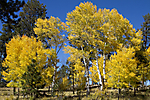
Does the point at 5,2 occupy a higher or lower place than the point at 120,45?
higher

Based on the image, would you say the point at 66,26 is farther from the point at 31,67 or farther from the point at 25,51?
the point at 31,67

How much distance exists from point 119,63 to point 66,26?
325 inches

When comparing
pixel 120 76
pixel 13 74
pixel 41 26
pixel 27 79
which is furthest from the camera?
pixel 41 26

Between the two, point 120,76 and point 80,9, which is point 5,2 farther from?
point 120,76

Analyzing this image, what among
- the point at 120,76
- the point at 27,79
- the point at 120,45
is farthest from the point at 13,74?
the point at 120,45

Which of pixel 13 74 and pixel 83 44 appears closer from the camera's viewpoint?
pixel 13 74

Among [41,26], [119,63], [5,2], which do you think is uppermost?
[41,26]

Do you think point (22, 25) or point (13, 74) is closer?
point (13, 74)

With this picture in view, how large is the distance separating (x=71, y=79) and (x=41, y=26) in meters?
9.89

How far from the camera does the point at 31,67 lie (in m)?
12.1

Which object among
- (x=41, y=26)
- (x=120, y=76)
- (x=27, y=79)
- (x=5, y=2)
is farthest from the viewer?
(x=41, y=26)

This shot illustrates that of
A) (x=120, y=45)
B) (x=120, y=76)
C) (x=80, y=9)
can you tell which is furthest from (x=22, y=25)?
(x=120, y=76)

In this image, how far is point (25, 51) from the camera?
14.6 metres

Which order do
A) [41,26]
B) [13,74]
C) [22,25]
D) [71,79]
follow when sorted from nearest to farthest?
[13,74]
[41,26]
[71,79]
[22,25]
